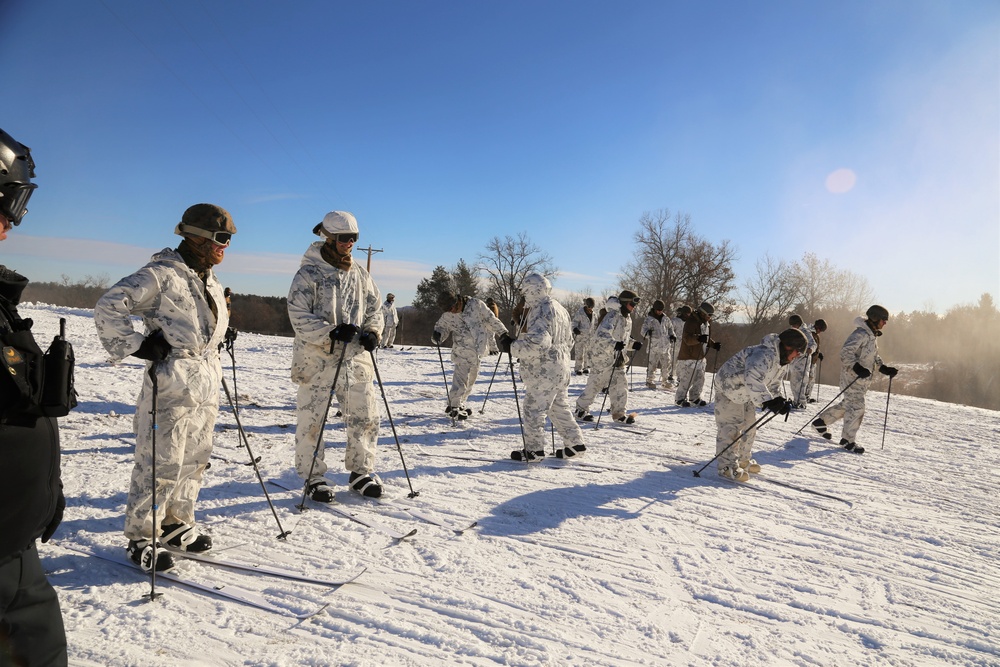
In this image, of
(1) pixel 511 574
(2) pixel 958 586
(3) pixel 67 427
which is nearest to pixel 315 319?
(1) pixel 511 574

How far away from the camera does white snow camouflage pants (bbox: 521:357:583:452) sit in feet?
19.1

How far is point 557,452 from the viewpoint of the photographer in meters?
6.31

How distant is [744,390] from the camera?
18.9 ft

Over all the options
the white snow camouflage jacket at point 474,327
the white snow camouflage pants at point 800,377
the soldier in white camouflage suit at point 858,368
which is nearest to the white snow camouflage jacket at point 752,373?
the soldier in white camouflage suit at point 858,368

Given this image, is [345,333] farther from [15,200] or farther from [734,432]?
[734,432]

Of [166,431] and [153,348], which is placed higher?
[153,348]

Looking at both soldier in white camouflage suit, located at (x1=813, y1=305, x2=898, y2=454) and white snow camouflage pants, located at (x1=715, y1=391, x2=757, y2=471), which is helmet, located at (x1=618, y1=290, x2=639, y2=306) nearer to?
white snow camouflage pants, located at (x1=715, y1=391, x2=757, y2=471)

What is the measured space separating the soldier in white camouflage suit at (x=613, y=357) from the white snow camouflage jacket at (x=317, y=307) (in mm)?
4899

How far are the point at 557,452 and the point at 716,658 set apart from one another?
3608 millimetres

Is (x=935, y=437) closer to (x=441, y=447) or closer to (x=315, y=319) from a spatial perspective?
(x=441, y=447)

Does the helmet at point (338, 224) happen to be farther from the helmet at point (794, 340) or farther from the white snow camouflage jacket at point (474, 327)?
the helmet at point (794, 340)

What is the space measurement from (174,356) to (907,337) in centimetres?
5453


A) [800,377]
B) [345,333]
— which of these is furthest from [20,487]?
[800,377]

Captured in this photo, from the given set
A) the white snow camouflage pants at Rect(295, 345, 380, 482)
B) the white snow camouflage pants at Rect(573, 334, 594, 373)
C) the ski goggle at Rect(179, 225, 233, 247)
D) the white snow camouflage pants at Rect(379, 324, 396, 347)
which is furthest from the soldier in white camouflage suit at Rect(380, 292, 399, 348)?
the ski goggle at Rect(179, 225, 233, 247)
